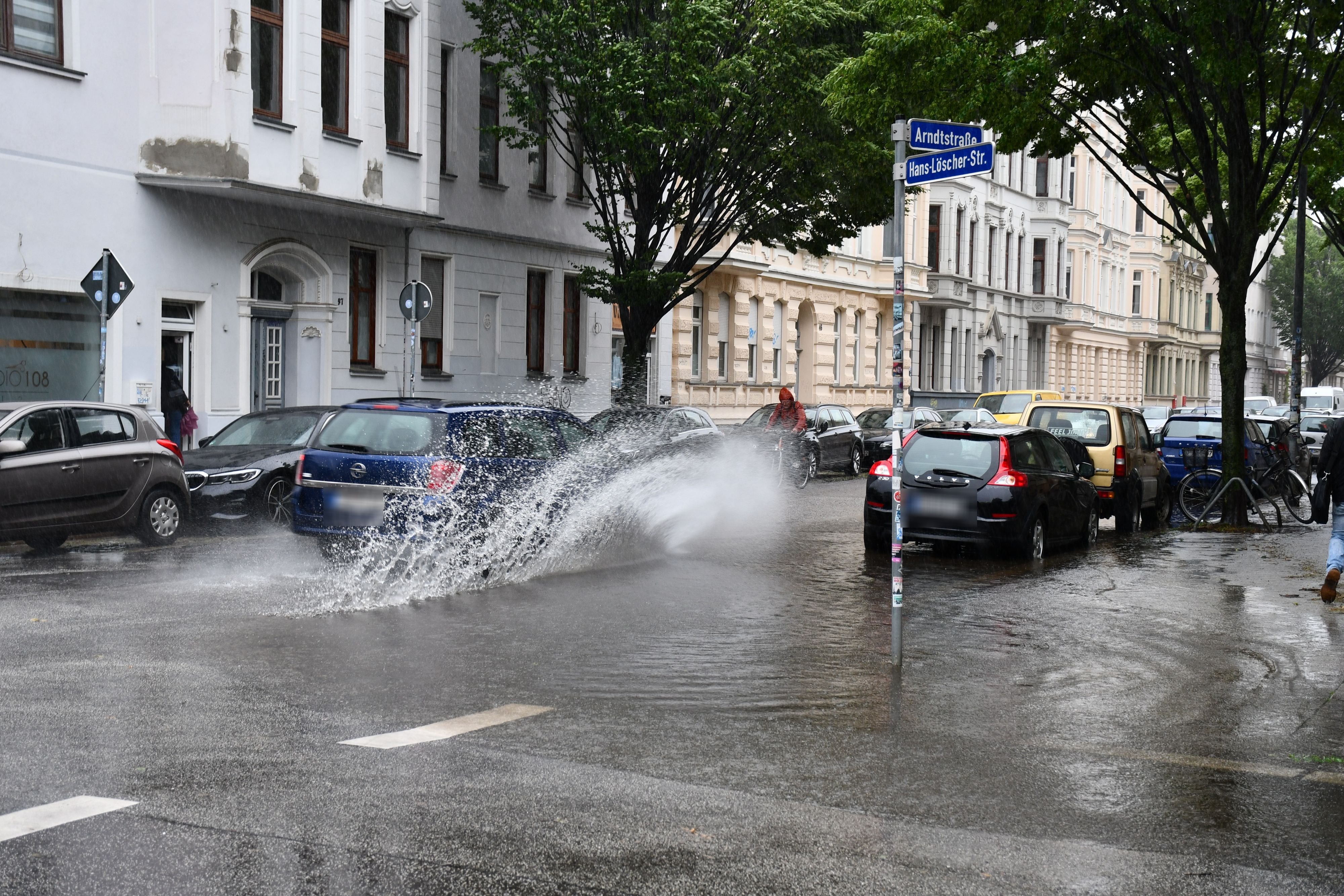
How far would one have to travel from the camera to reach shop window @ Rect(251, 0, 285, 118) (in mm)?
23500

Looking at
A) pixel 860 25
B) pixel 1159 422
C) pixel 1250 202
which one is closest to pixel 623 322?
pixel 860 25

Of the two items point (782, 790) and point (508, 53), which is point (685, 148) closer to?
point (508, 53)

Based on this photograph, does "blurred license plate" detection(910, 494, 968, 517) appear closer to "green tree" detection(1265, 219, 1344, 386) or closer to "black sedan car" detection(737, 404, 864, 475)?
"black sedan car" detection(737, 404, 864, 475)

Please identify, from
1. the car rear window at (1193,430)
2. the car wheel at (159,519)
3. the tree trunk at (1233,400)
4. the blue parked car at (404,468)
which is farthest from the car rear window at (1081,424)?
the car wheel at (159,519)

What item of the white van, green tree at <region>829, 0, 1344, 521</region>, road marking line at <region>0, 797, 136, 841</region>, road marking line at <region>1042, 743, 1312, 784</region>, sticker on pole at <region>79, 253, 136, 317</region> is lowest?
road marking line at <region>1042, 743, 1312, 784</region>

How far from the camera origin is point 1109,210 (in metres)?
77.3

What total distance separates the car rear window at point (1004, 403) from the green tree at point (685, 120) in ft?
32.4

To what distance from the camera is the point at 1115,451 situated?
20062 mm

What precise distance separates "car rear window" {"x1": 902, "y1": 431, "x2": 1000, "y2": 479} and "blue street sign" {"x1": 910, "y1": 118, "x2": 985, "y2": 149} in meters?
6.37

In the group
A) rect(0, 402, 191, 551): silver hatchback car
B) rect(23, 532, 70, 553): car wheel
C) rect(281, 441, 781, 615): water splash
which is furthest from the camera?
rect(23, 532, 70, 553): car wheel

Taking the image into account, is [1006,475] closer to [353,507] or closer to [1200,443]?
[353,507]

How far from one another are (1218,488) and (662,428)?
26.9 ft

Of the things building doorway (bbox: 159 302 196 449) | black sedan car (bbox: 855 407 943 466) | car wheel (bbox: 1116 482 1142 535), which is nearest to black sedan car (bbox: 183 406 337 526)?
building doorway (bbox: 159 302 196 449)

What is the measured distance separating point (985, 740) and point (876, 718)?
2.16ft
